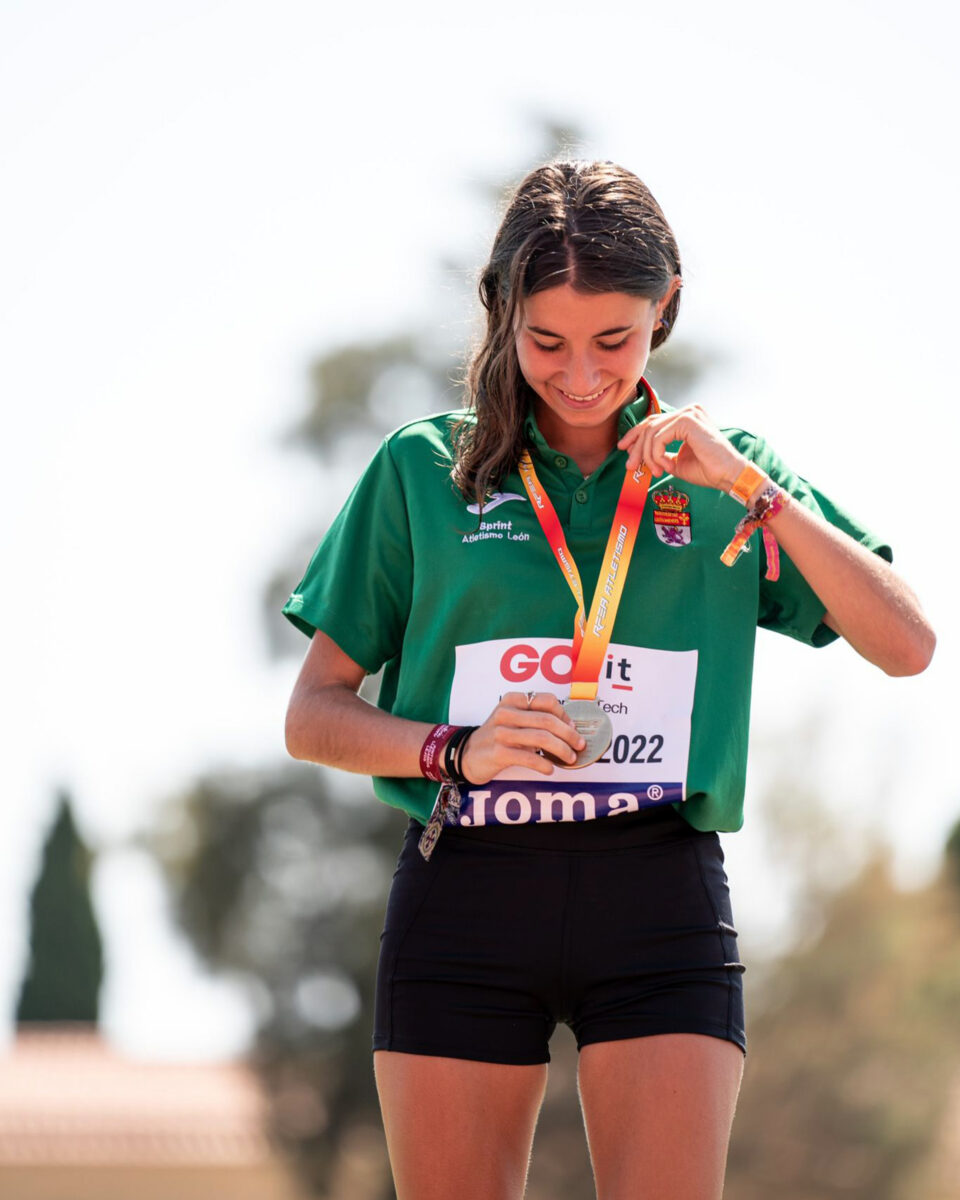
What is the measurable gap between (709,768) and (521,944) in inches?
16.8

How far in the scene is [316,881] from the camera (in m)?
20.9

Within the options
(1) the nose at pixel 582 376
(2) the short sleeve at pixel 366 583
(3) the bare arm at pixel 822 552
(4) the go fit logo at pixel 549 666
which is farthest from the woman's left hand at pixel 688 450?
(2) the short sleeve at pixel 366 583

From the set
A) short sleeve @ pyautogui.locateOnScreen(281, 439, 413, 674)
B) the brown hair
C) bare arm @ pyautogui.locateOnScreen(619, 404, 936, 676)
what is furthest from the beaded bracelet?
bare arm @ pyautogui.locateOnScreen(619, 404, 936, 676)

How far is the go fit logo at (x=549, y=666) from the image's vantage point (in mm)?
3143

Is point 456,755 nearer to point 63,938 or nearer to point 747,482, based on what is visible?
point 747,482

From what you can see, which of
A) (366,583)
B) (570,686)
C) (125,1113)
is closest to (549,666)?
(570,686)

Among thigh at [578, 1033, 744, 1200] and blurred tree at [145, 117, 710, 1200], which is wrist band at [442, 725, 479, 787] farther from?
blurred tree at [145, 117, 710, 1200]

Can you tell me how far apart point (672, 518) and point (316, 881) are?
18.1 m

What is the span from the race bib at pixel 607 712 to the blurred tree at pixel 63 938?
41764 mm

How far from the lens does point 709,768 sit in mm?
3098

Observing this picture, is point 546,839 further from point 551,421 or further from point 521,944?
point 551,421

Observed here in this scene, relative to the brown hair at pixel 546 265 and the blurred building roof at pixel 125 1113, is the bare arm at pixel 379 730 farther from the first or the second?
the blurred building roof at pixel 125 1113

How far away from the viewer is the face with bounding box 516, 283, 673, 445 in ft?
10.4

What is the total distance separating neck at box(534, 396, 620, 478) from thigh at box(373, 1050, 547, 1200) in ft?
3.53
